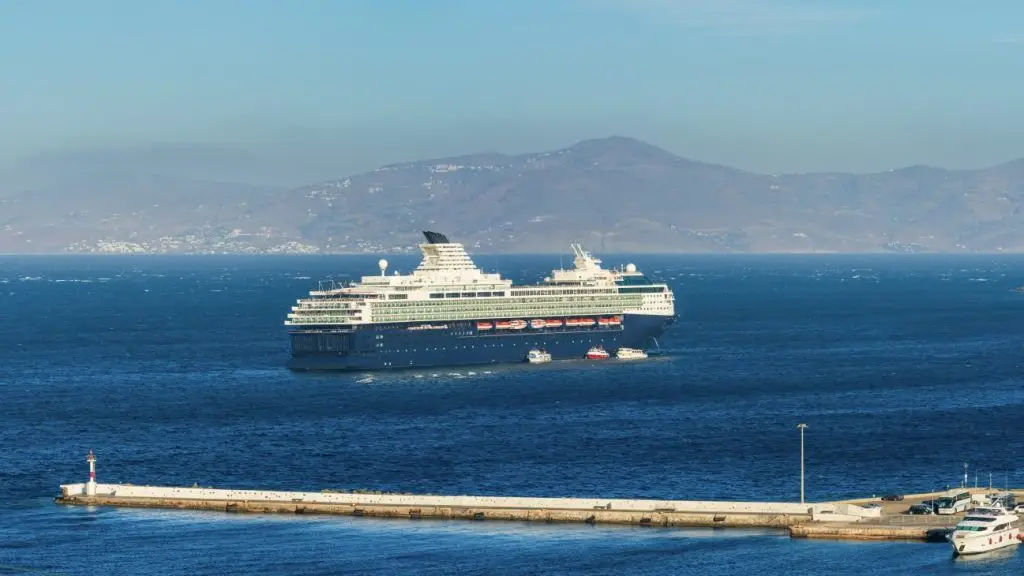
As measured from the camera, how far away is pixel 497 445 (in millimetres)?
88750

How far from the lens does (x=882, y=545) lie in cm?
6328

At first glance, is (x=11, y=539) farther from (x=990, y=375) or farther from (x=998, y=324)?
(x=998, y=324)

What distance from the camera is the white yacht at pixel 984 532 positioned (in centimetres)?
6106

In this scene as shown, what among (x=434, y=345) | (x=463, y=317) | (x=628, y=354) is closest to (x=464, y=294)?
(x=463, y=317)

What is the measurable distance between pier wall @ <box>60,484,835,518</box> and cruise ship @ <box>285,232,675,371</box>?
5250 cm

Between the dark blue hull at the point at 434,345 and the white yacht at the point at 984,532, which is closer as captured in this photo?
the white yacht at the point at 984,532

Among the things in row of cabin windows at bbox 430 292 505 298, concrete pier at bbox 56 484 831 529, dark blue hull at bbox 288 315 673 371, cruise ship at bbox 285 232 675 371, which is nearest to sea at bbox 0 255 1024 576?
concrete pier at bbox 56 484 831 529

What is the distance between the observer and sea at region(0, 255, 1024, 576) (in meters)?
63.2

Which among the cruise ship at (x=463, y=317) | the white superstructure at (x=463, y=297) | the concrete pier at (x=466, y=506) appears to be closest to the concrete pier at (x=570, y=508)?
the concrete pier at (x=466, y=506)

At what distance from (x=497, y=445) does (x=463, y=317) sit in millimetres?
43098

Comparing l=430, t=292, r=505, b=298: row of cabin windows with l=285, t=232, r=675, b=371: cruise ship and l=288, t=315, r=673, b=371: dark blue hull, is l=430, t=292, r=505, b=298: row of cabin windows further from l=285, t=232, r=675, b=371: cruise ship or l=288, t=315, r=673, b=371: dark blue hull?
l=288, t=315, r=673, b=371: dark blue hull

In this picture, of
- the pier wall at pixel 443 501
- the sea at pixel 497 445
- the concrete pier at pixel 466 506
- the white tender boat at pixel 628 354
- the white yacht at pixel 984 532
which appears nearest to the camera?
the white yacht at pixel 984 532

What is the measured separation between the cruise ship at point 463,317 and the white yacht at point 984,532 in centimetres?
6892

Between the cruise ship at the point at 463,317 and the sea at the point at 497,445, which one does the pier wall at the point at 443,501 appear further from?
the cruise ship at the point at 463,317
